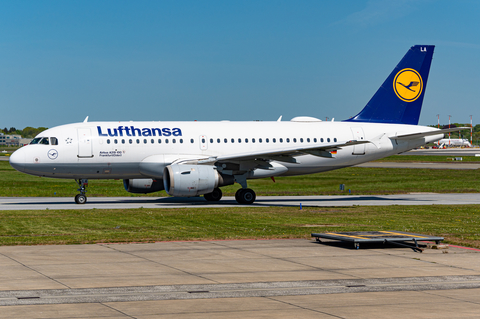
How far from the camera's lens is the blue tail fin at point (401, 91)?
36.2 metres

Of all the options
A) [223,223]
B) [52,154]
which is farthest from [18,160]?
[223,223]

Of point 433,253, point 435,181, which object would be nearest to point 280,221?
point 433,253

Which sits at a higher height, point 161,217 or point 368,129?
point 368,129

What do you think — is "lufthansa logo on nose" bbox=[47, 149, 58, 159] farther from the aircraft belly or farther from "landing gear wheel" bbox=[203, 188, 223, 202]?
"landing gear wheel" bbox=[203, 188, 223, 202]

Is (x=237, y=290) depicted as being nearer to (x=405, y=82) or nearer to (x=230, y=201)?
(x=230, y=201)

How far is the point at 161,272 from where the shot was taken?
521 inches

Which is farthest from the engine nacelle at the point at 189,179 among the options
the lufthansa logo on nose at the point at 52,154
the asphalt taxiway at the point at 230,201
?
the lufthansa logo on nose at the point at 52,154

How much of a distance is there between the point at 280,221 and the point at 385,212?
5.93 metres

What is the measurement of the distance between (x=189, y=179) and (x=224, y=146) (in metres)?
4.62

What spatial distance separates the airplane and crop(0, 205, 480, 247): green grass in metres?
3.17

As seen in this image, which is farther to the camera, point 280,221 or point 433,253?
point 280,221

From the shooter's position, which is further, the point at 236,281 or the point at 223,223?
the point at 223,223

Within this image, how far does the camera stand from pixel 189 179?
94.9 ft

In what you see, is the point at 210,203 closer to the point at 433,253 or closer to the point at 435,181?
the point at 433,253
